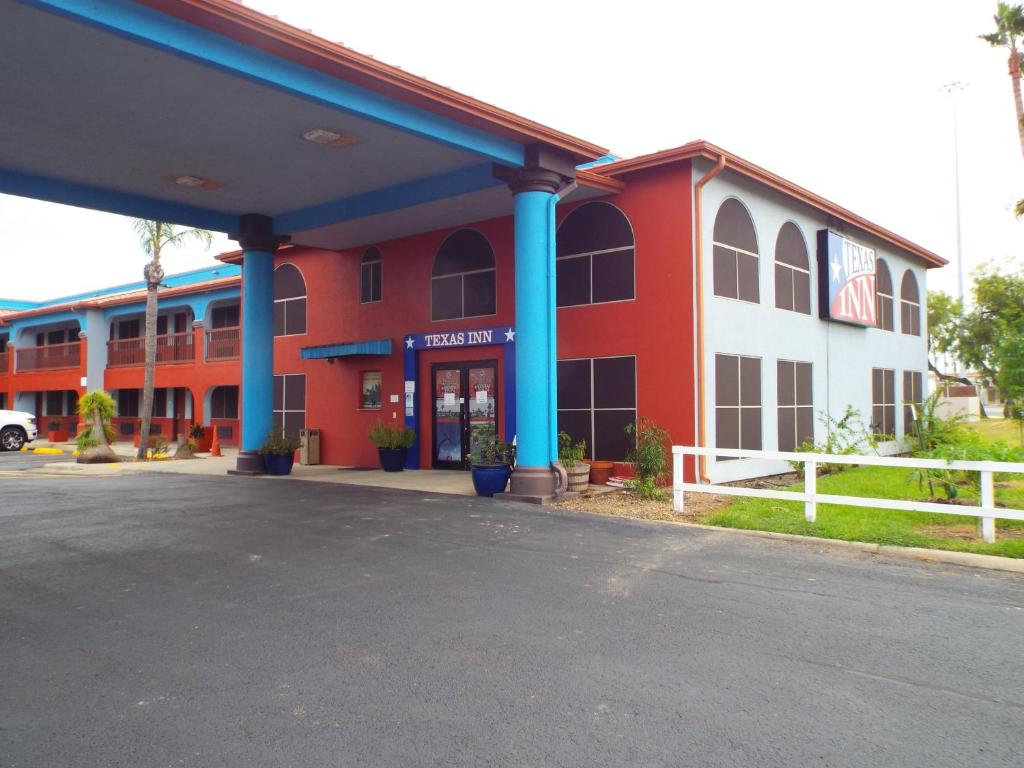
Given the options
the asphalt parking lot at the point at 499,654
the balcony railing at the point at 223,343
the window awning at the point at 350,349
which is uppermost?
the balcony railing at the point at 223,343

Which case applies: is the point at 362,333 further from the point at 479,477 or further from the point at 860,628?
the point at 860,628

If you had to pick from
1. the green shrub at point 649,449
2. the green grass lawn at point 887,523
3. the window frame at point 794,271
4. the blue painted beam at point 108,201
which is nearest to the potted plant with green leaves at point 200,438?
the blue painted beam at point 108,201

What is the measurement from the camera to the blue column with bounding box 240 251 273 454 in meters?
18.5

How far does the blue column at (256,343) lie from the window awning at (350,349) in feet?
4.54

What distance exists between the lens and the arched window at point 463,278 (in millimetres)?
17328

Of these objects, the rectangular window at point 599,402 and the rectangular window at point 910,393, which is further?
the rectangular window at point 910,393

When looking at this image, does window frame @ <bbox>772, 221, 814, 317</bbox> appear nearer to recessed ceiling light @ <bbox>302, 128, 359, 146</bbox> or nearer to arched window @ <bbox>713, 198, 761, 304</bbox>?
arched window @ <bbox>713, 198, 761, 304</bbox>

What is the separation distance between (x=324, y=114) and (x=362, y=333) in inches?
359

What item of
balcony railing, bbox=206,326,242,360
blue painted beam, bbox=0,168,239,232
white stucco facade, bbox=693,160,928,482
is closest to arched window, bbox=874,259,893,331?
white stucco facade, bbox=693,160,928,482

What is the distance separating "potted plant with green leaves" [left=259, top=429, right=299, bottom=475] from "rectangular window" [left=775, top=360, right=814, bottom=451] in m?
11.2

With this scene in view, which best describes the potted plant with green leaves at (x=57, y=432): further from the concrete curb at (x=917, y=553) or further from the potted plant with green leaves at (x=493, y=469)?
the concrete curb at (x=917, y=553)

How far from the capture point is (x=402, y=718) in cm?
420

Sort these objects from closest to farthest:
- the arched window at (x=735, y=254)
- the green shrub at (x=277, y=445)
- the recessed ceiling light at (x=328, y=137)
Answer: the recessed ceiling light at (x=328, y=137) → the arched window at (x=735, y=254) → the green shrub at (x=277, y=445)

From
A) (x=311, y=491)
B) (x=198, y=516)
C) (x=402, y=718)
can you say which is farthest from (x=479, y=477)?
(x=402, y=718)
